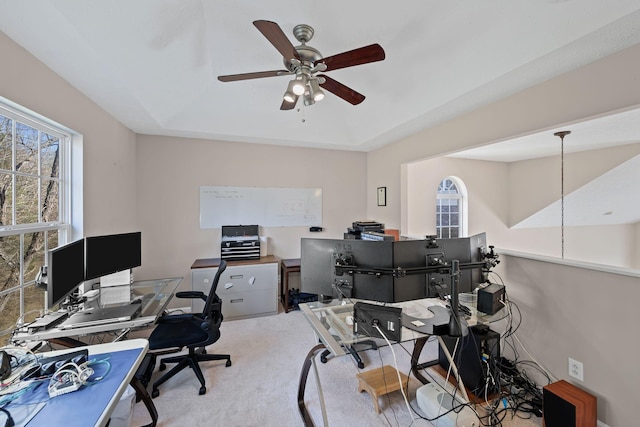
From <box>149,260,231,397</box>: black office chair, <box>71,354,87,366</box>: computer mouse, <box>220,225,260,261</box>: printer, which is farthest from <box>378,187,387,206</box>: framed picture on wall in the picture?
<box>71,354,87,366</box>: computer mouse

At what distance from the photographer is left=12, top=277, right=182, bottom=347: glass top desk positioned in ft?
4.85

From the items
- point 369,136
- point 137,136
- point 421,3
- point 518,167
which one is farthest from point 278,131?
point 518,167

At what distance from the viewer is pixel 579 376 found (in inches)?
70.4

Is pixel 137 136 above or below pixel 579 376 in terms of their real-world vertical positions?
above

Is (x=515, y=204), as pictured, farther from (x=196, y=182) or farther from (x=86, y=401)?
(x=86, y=401)

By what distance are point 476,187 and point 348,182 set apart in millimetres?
2395

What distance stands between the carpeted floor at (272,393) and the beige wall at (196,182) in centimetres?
149

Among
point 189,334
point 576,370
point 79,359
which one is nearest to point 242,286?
point 189,334

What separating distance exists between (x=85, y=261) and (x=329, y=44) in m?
2.62

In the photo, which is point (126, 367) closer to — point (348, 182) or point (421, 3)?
point (421, 3)

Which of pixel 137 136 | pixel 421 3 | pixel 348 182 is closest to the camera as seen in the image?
pixel 421 3

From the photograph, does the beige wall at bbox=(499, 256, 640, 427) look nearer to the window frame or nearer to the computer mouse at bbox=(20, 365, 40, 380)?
the computer mouse at bbox=(20, 365, 40, 380)

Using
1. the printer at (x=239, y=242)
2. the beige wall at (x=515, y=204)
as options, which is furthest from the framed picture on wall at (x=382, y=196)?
the printer at (x=239, y=242)

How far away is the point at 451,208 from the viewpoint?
4535 mm
